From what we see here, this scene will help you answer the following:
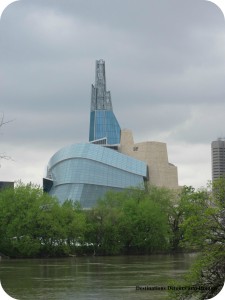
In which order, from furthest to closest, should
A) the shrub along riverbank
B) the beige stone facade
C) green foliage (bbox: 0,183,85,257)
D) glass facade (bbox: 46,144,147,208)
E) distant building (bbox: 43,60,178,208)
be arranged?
1. the beige stone facade
2. distant building (bbox: 43,60,178,208)
3. glass facade (bbox: 46,144,147,208)
4. the shrub along riverbank
5. green foliage (bbox: 0,183,85,257)

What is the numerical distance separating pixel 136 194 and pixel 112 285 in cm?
2347

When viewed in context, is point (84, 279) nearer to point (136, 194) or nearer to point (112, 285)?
point (112, 285)

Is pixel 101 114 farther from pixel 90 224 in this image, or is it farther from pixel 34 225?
pixel 34 225

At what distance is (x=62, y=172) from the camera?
172ft

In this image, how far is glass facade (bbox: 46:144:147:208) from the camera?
51.2m

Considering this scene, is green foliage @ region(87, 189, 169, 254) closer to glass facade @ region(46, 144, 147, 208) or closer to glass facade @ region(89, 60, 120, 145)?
glass facade @ region(46, 144, 147, 208)

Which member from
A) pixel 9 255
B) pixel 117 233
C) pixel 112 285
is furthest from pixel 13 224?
pixel 112 285

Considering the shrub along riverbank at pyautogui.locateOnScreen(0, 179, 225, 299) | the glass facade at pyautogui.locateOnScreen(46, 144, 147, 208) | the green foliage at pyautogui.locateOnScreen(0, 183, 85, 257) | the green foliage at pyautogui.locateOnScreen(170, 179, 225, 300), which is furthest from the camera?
the glass facade at pyautogui.locateOnScreen(46, 144, 147, 208)

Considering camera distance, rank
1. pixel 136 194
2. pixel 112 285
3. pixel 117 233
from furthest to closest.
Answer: pixel 136 194 → pixel 117 233 → pixel 112 285

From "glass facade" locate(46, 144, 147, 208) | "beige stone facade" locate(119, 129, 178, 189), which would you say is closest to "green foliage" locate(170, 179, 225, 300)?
"glass facade" locate(46, 144, 147, 208)

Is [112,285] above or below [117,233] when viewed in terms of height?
below

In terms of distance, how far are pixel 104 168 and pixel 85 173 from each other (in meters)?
1.96

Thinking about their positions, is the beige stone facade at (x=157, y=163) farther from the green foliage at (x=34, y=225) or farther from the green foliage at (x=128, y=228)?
the green foliage at (x=34, y=225)

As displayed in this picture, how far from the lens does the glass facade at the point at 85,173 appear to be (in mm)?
51156
